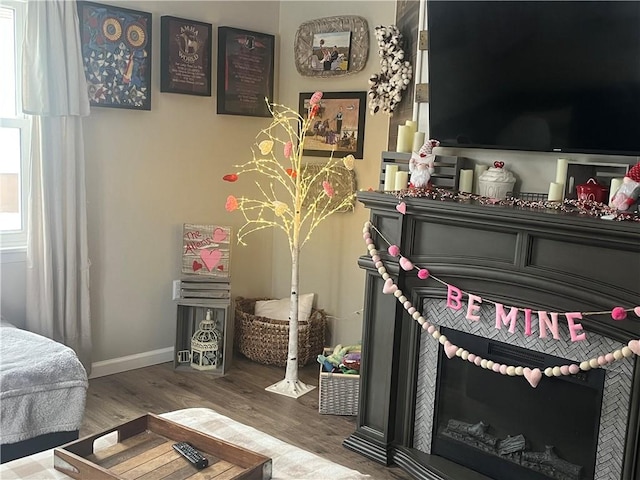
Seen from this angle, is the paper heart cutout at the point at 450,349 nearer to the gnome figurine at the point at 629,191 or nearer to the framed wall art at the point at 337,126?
the gnome figurine at the point at 629,191

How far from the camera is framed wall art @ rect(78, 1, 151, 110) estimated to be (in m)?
3.40

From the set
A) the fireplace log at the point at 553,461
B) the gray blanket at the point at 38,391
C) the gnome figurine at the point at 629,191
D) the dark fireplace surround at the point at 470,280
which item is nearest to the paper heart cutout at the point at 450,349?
the dark fireplace surround at the point at 470,280

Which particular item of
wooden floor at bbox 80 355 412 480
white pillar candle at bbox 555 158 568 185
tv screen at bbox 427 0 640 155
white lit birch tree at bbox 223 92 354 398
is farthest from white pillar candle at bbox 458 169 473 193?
wooden floor at bbox 80 355 412 480

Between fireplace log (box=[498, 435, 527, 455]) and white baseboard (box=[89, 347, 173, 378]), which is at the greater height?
fireplace log (box=[498, 435, 527, 455])

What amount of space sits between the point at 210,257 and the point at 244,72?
3.71 feet

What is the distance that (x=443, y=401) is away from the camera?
2809mm

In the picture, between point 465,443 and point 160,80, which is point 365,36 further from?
point 465,443

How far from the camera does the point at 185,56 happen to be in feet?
12.5

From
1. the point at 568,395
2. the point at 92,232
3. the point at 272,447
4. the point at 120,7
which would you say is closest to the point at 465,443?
the point at 568,395

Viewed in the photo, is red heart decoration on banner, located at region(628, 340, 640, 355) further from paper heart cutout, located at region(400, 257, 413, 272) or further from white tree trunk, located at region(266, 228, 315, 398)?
white tree trunk, located at region(266, 228, 315, 398)

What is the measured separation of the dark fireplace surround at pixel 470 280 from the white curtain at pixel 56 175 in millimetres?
1521

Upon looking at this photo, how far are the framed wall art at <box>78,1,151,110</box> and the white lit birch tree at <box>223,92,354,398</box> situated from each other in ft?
2.24

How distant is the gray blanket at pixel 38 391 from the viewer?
2480 millimetres

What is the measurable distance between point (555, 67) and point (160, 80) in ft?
7.17
